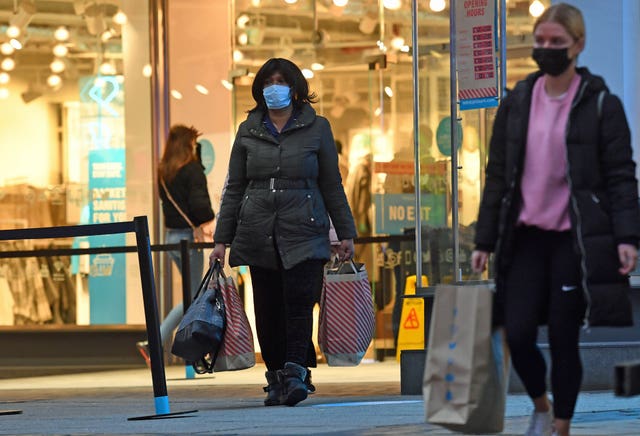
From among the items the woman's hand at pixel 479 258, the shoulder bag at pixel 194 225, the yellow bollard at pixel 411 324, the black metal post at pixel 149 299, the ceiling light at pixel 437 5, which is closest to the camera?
the woman's hand at pixel 479 258

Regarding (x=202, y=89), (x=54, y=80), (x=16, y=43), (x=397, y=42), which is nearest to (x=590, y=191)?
(x=397, y=42)

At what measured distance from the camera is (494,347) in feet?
19.0

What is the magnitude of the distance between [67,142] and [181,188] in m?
2.39

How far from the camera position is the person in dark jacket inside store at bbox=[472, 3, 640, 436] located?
5.65 m

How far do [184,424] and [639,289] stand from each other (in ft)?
9.79

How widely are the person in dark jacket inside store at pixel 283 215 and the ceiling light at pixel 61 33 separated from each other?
21.4 ft

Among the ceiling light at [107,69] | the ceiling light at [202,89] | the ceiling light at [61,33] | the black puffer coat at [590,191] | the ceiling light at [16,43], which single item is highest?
the ceiling light at [61,33]

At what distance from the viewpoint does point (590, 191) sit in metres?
5.69

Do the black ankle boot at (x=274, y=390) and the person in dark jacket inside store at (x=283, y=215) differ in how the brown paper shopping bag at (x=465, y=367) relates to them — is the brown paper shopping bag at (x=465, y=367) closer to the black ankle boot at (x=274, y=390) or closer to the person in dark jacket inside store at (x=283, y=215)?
the person in dark jacket inside store at (x=283, y=215)

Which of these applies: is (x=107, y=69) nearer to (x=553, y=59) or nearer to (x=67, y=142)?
(x=67, y=142)

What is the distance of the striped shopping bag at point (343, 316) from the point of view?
8719mm

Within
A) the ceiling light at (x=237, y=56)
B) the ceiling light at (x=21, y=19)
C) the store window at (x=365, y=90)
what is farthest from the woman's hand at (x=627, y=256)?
the ceiling light at (x=21, y=19)

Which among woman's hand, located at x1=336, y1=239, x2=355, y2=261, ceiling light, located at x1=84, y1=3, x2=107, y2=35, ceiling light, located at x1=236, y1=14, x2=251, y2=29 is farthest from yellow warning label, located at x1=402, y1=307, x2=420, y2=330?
ceiling light, located at x1=84, y1=3, x2=107, y2=35

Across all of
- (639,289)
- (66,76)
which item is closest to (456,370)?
(639,289)
